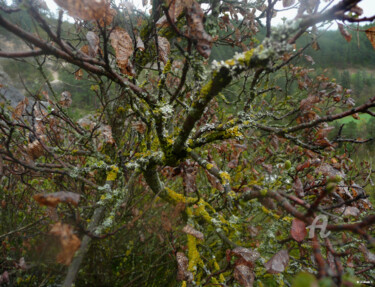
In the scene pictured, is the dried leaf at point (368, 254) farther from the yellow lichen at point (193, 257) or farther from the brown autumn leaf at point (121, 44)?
the brown autumn leaf at point (121, 44)

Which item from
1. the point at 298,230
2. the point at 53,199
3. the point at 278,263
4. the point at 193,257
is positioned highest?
the point at 53,199

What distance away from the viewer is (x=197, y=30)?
726 millimetres

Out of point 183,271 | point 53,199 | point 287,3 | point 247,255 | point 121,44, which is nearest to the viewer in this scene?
point 53,199

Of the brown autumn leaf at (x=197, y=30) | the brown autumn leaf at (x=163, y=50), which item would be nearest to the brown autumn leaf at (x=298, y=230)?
the brown autumn leaf at (x=197, y=30)

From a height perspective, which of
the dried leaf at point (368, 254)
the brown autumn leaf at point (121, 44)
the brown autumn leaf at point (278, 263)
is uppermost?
the brown autumn leaf at point (121, 44)

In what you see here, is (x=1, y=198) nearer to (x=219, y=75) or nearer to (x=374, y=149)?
(x=219, y=75)

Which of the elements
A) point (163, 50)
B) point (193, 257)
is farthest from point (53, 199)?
point (193, 257)

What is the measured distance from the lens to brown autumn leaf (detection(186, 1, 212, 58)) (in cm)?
72

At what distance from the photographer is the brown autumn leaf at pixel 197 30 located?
0.72 m

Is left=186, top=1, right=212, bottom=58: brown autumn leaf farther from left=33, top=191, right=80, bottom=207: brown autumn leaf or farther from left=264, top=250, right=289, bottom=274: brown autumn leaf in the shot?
left=264, top=250, right=289, bottom=274: brown autumn leaf

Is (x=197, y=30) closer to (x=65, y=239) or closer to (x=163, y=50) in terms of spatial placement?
(x=163, y=50)

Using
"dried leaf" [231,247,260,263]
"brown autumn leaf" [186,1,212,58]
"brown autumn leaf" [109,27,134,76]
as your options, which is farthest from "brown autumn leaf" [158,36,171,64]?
"dried leaf" [231,247,260,263]

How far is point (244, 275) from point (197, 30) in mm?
1114

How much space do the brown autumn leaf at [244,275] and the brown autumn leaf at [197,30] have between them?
1.02m
